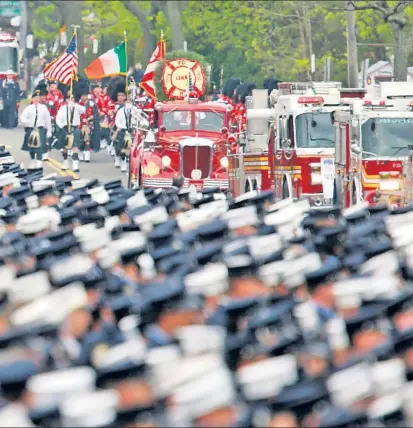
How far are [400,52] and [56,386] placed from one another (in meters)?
33.1

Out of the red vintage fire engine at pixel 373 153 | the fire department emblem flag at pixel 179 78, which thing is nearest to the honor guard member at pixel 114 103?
the fire department emblem flag at pixel 179 78

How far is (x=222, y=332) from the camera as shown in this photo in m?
8.82

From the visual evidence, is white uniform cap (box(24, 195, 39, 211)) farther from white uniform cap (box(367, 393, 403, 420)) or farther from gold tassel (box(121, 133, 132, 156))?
gold tassel (box(121, 133, 132, 156))

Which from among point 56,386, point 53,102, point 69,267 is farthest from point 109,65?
point 56,386

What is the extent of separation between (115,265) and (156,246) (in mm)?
782

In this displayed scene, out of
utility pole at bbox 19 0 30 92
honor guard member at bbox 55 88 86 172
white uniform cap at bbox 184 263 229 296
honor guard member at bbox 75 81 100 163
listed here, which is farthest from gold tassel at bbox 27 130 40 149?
utility pole at bbox 19 0 30 92

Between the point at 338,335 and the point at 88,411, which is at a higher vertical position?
the point at 88,411

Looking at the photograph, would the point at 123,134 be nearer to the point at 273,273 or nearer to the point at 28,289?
the point at 273,273

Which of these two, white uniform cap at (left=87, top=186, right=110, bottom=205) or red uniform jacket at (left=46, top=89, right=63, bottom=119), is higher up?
white uniform cap at (left=87, top=186, right=110, bottom=205)

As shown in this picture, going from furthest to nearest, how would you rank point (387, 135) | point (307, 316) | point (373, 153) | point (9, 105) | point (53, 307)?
point (9, 105)
point (387, 135)
point (373, 153)
point (307, 316)
point (53, 307)

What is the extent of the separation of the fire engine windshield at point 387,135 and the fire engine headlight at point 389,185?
0.51 metres

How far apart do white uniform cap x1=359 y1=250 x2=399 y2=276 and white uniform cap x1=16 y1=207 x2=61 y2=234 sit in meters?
3.18

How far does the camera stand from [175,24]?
5778 centimetres

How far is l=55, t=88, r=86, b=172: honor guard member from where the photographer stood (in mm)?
38281
